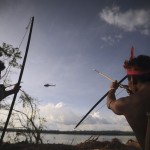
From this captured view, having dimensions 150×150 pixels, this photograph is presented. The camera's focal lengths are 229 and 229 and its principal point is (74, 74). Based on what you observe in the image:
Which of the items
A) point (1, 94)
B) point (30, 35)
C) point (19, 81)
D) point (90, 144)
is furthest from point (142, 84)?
point (90, 144)

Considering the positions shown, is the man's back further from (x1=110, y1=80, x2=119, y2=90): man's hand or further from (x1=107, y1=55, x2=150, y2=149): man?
(x1=110, y1=80, x2=119, y2=90): man's hand

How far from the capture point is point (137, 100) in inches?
117

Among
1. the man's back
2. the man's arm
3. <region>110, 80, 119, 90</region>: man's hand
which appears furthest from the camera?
<region>110, 80, 119, 90</region>: man's hand

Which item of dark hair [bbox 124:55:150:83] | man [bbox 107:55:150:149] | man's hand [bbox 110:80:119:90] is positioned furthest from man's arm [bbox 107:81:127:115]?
dark hair [bbox 124:55:150:83]

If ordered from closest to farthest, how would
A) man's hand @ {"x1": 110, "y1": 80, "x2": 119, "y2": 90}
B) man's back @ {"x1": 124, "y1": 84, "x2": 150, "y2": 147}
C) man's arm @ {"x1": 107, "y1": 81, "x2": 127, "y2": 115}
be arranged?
man's back @ {"x1": 124, "y1": 84, "x2": 150, "y2": 147}, man's arm @ {"x1": 107, "y1": 81, "x2": 127, "y2": 115}, man's hand @ {"x1": 110, "y1": 80, "x2": 119, "y2": 90}

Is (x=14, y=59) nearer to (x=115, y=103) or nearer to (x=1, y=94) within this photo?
(x=1, y=94)

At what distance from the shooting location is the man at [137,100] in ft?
9.64

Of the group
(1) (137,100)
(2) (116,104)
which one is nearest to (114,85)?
(2) (116,104)

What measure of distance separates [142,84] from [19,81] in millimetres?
7068

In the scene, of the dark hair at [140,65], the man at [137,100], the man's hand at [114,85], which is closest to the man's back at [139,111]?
the man at [137,100]

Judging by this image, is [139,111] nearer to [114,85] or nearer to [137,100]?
[137,100]

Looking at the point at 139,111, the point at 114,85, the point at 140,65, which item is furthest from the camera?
the point at 114,85

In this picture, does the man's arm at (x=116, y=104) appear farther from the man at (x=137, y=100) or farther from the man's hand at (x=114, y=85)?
the man's hand at (x=114, y=85)

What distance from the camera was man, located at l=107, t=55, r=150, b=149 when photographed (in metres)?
2.94
